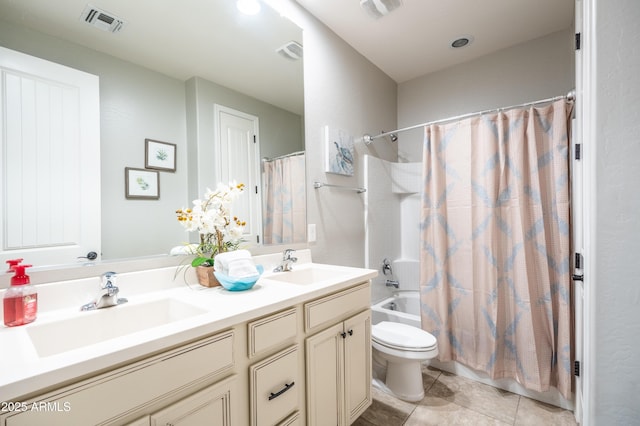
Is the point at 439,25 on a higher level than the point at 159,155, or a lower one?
higher

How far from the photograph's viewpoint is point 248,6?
1.58 metres

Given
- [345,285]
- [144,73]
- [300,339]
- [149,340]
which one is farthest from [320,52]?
[149,340]

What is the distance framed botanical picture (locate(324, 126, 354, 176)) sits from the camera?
199 centimetres

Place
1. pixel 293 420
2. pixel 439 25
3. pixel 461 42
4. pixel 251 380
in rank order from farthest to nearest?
pixel 461 42 → pixel 439 25 → pixel 293 420 → pixel 251 380

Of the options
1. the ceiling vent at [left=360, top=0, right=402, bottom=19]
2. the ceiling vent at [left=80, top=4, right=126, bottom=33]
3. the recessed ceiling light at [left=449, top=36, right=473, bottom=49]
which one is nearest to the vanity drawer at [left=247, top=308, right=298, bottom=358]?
the ceiling vent at [left=80, top=4, right=126, bottom=33]

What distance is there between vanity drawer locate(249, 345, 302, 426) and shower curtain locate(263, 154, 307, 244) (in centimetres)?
75

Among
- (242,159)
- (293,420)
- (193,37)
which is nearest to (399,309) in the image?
(293,420)

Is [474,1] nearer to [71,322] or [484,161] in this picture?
[484,161]

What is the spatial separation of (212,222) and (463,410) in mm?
1837

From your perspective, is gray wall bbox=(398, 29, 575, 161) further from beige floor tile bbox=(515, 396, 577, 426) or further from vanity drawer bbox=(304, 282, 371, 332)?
beige floor tile bbox=(515, 396, 577, 426)

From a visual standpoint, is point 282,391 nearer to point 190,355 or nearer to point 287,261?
point 190,355

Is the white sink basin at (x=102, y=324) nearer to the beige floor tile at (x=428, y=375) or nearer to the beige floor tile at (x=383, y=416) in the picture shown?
the beige floor tile at (x=383, y=416)

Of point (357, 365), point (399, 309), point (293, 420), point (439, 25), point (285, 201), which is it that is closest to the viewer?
point (293, 420)

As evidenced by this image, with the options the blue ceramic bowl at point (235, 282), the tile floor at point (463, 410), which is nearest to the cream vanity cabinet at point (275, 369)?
the blue ceramic bowl at point (235, 282)
